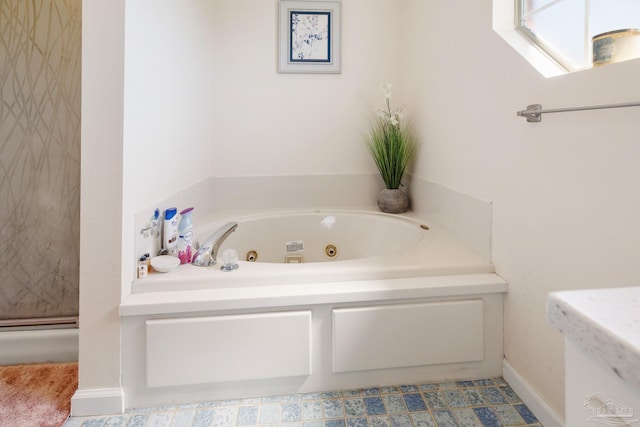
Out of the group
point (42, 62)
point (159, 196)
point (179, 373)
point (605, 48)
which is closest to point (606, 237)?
point (605, 48)

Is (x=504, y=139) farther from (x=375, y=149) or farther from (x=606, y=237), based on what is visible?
(x=375, y=149)

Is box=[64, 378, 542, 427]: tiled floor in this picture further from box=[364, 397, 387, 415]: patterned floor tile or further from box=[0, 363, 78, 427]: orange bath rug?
box=[0, 363, 78, 427]: orange bath rug

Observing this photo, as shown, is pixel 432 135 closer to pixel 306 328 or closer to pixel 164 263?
pixel 306 328

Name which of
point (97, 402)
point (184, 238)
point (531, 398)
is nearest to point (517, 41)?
point (531, 398)

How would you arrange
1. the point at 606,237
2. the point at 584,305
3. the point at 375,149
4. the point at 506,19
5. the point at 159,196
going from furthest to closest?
the point at 375,149, the point at 159,196, the point at 506,19, the point at 606,237, the point at 584,305

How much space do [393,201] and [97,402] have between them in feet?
5.66

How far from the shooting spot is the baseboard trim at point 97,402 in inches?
46.6

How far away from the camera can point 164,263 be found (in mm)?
1331

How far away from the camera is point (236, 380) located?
125cm

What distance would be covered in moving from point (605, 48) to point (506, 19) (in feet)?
1.75

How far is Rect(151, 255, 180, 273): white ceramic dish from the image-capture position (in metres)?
1.32

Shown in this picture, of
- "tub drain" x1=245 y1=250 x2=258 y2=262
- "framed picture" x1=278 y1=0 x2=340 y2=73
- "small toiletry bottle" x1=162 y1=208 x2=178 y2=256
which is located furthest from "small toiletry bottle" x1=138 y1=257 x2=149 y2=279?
"framed picture" x1=278 y1=0 x2=340 y2=73

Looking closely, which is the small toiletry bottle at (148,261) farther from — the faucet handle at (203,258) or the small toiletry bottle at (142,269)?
the faucet handle at (203,258)

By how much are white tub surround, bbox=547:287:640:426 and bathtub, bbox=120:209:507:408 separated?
33.1 inches
